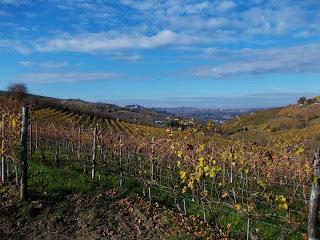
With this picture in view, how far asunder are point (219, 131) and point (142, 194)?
3.26 meters

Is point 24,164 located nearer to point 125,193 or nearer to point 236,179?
point 125,193

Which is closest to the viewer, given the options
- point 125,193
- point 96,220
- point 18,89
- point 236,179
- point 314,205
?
point 314,205

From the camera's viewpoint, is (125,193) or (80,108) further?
(80,108)

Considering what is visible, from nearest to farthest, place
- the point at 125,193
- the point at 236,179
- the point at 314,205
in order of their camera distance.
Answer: the point at 314,205 < the point at 236,179 < the point at 125,193

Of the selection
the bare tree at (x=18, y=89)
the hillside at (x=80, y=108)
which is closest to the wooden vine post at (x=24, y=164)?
the hillside at (x=80, y=108)

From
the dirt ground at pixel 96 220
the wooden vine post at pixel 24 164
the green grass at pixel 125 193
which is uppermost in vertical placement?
the wooden vine post at pixel 24 164

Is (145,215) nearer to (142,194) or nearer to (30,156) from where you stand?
(142,194)

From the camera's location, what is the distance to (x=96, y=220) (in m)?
11.8

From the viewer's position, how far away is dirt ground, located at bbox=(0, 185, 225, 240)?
10.9m

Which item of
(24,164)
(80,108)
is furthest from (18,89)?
(24,164)

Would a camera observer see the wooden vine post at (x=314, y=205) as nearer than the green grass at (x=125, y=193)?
Yes

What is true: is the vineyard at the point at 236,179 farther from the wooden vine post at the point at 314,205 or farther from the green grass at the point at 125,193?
the wooden vine post at the point at 314,205

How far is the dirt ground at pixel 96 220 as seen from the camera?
10938mm

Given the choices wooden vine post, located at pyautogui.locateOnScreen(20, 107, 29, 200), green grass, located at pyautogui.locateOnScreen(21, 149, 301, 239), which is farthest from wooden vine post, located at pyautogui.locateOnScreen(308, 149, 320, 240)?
wooden vine post, located at pyautogui.locateOnScreen(20, 107, 29, 200)
